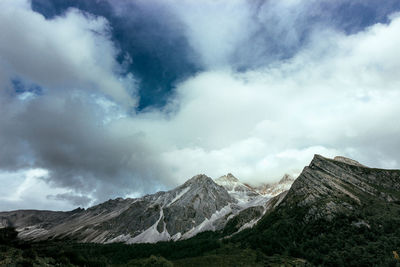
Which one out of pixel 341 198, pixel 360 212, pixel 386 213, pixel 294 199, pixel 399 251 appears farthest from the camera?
pixel 294 199

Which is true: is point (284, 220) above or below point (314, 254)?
above

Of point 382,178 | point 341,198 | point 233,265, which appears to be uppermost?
point 382,178

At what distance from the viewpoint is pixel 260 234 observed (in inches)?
6885

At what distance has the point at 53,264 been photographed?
3431 cm

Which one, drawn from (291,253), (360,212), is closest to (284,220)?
(291,253)

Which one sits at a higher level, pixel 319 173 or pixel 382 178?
pixel 319 173

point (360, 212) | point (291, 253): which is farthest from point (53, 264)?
point (360, 212)

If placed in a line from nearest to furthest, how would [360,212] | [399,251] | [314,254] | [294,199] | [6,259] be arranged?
[6,259] → [399,251] → [314,254] → [360,212] → [294,199]

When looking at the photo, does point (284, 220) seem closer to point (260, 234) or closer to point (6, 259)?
point (260, 234)

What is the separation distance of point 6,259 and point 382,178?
219316 mm

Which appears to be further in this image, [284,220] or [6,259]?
[284,220]

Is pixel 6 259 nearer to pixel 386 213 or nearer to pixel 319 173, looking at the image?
pixel 386 213

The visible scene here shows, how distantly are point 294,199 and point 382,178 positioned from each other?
6569cm

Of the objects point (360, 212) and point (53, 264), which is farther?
point (360, 212)
